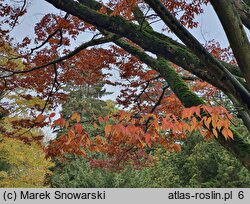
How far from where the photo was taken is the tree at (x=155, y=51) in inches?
97.2

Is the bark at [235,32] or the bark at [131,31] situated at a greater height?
the bark at [131,31]

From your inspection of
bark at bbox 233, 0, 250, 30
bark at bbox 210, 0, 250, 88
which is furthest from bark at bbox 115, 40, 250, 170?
bark at bbox 210, 0, 250, 88

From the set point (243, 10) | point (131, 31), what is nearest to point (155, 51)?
point (131, 31)

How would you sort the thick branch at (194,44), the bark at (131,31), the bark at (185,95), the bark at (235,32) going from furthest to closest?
1. the bark at (185,95)
2. the bark at (131,31)
3. the thick branch at (194,44)
4. the bark at (235,32)

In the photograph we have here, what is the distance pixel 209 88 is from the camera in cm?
800

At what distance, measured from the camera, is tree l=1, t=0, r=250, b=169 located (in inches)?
97.2

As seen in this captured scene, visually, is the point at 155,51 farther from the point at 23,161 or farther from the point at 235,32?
the point at 23,161

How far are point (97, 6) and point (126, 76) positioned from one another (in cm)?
255

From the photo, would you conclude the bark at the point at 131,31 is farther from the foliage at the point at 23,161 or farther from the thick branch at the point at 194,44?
the foliage at the point at 23,161

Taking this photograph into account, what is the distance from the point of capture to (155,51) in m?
3.48

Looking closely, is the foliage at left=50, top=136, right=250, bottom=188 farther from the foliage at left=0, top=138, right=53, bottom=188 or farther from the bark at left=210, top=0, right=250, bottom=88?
the bark at left=210, top=0, right=250, bottom=88

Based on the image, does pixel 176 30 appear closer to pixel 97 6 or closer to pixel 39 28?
pixel 97 6

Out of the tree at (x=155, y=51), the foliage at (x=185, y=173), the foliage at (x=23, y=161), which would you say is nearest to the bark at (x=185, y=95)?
the tree at (x=155, y=51)

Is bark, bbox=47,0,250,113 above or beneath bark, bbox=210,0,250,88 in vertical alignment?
above
